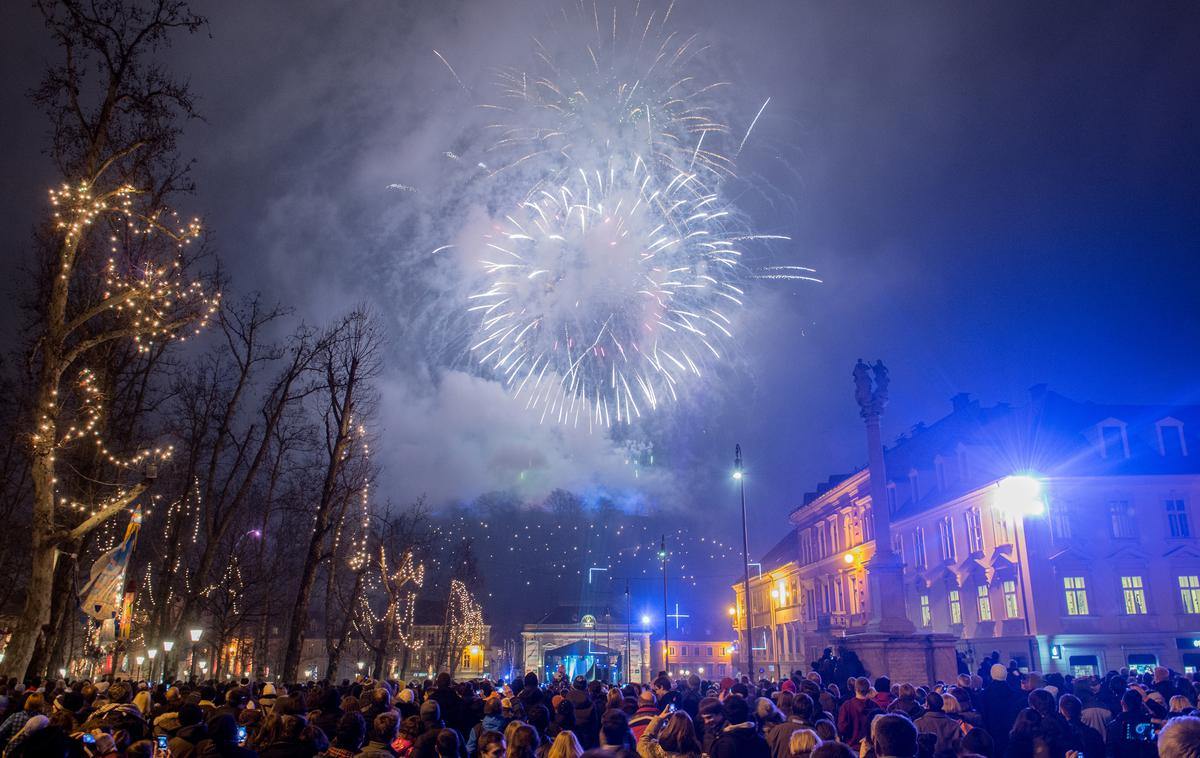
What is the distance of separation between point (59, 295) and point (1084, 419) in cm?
4320

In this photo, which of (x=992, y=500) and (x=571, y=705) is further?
(x=992, y=500)

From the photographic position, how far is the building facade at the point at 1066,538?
114ft

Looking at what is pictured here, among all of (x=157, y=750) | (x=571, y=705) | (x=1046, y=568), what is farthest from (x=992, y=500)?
(x=157, y=750)

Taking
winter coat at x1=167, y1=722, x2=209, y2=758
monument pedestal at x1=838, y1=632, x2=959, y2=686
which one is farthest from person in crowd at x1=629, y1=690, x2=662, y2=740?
monument pedestal at x1=838, y1=632, x2=959, y2=686

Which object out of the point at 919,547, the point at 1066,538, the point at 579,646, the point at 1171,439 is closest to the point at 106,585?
the point at 1066,538

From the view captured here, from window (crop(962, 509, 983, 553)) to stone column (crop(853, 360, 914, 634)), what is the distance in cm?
1097

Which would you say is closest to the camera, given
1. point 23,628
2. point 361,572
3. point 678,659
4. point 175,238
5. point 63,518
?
point 23,628

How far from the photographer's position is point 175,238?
15.8 metres

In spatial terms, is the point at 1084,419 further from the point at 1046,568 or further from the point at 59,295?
the point at 59,295

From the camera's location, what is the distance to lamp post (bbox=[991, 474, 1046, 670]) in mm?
36125

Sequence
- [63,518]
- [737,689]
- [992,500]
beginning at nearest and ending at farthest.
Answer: [737,689], [63,518], [992,500]

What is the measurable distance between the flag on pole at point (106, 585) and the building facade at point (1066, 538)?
26555 millimetres

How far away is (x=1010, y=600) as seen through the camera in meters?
37.2

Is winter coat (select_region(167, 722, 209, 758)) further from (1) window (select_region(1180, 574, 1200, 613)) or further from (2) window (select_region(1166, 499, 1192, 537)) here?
(2) window (select_region(1166, 499, 1192, 537))
